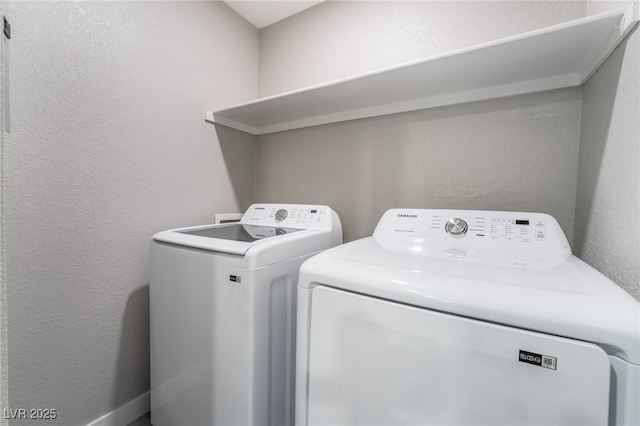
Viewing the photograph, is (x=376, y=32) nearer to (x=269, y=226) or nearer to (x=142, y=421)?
(x=269, y=226)

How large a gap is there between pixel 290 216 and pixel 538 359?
3.94ft

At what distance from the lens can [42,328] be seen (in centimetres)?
101

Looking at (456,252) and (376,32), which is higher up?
(376,32)

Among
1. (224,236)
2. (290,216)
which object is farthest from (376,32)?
(224,236)

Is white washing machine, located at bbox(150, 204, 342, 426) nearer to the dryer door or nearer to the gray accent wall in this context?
the dryer door

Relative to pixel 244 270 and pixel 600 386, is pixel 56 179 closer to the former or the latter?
pixel 244 270

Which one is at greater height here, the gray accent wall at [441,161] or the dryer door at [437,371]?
the gray accent wall at [441,161]

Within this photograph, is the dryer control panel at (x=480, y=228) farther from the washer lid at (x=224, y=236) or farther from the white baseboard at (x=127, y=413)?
the white baseboard at (x=127, y=413)

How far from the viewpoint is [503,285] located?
0.58 meters

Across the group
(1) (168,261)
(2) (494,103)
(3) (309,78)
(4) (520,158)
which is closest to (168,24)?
(3) (309,78)

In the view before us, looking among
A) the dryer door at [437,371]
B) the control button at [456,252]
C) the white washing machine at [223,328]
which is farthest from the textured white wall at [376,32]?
the dryer door at [437,371]

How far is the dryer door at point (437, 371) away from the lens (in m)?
0.48

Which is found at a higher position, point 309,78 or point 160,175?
point 309,78

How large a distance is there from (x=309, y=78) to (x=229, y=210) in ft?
3.43
